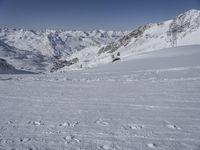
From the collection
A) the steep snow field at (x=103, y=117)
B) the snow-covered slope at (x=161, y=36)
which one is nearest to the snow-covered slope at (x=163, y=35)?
the snow-covered slope at (x=161, y=36)

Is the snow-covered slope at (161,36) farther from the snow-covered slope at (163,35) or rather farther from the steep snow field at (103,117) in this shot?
the steep snow field at (103,117)

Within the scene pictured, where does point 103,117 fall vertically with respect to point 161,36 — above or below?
below

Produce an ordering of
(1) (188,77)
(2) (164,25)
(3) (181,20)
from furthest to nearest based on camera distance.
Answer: (2) (164,25), (3) (181,20), (1) (188,77)

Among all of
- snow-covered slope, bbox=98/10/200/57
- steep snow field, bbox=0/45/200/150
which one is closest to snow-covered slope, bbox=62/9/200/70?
snow-covered slope, bbox=98/10/200/57

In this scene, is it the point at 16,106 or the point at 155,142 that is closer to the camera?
the point at 155,142

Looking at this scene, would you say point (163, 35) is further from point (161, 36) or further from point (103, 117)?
point (103, 117)

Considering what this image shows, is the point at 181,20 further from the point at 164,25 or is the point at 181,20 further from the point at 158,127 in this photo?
the point at 158,127

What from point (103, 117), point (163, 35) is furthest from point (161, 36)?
point (103, 117)

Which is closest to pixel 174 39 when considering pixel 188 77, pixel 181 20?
pixel 181 20

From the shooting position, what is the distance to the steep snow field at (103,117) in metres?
6.87

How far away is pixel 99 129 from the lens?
7.81 meters

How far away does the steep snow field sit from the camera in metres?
6.87

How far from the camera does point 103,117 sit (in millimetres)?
8969

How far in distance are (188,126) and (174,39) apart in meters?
122
